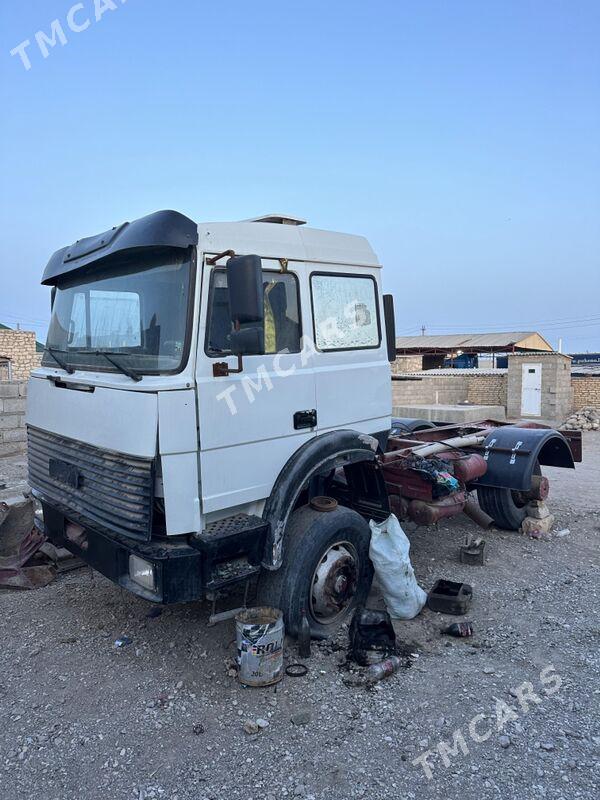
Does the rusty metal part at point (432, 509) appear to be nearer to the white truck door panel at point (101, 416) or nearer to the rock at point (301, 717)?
the rock at point (301, 717)

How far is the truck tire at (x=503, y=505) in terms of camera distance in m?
6.01

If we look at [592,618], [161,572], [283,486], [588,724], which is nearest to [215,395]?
[283,486]

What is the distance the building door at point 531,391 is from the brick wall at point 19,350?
16.0 metres

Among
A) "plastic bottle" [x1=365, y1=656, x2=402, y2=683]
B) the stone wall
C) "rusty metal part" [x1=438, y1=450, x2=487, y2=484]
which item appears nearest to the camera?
"plastic bottle" [x1=365, y1=656, x2=402, y2=683]

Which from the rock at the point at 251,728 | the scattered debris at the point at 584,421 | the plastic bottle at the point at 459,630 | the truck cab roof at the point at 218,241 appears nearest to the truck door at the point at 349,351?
the truck cab roof at the point at 218,241

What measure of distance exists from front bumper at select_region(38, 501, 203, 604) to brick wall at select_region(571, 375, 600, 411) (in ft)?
55.9

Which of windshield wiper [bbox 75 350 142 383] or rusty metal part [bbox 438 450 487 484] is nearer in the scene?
windshield wiper [bbox 75 350 142 383]

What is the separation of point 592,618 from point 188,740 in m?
2.96

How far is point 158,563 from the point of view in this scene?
117 inches

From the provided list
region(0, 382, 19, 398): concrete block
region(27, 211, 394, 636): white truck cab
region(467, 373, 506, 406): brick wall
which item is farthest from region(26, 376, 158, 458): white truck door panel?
region(467, 373, 506, 406): brick wall

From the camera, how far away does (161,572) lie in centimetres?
299

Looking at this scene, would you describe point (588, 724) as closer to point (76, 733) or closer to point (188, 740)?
point (188, 740)

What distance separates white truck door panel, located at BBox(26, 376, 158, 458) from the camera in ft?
9.68

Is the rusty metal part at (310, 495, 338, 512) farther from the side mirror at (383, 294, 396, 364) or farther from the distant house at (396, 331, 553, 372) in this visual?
the distant house at (396, 331, 553, 372)
